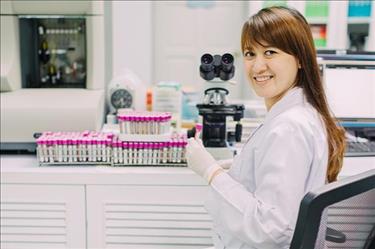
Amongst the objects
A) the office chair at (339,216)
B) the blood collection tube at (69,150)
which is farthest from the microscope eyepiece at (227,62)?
the office chair at (339,216)

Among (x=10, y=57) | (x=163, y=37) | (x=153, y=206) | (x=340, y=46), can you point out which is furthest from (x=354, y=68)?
(x=163, y=37)

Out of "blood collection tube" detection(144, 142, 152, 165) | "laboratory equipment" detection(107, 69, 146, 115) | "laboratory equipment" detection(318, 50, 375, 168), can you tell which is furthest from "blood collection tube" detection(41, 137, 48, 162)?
"laboratory equipment" detection(318, 50, 375, 168)

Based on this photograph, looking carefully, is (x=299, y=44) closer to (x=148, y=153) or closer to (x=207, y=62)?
(x=207, y=62)

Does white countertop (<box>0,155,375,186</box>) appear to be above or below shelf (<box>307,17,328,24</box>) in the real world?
below

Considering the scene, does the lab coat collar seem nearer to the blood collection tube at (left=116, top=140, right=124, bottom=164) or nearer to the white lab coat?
the white lab coat

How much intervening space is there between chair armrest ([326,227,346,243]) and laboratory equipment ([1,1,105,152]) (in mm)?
1256

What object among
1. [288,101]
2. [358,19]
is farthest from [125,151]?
[358,19]

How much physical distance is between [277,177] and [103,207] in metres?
0.95

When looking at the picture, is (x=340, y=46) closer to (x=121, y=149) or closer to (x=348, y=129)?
(x=348, y=129)

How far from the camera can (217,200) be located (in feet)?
3.89

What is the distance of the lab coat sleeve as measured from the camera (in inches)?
41.5

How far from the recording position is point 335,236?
936mm

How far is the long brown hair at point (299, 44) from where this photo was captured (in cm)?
113

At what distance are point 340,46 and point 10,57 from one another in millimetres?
2922
